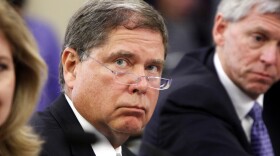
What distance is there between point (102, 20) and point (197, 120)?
1.10m

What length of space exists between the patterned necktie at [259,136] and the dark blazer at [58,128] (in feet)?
4.73

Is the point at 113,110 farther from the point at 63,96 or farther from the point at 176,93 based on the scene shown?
the point at 176,93

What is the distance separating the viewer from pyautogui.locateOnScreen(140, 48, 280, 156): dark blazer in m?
4.29

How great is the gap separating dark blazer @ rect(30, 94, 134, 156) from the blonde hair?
0.23 metres

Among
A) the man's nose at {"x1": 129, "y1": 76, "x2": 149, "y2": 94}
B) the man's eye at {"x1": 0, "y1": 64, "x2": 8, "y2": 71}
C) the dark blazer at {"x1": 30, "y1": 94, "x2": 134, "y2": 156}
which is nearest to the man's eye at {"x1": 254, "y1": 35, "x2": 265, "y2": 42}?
the man's nose at {"x1": 129, "y1": 76, "x2": 149, "y2": 94}

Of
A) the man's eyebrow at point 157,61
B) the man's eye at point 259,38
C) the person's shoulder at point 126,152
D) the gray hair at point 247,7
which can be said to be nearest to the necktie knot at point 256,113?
the man's eye at point 259,38

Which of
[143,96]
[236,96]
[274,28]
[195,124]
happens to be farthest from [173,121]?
[143,96]

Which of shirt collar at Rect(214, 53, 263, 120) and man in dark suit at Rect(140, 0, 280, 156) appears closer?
→ man in dark suit at Rect(140, 0, 280, 156)

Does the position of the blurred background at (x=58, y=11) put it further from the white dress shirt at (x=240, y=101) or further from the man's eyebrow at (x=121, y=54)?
the man's eyebrow at (x=121, y=54)

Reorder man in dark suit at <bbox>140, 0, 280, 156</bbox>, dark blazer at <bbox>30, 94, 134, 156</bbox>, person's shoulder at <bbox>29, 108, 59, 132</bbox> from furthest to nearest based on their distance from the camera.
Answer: man in dark suit at <bbox>140, 0, 280, 156</bbox>
person's shoulder at <bbox>29, 108, 59, 132</bbox>
dark blazer at <bbox>30, 94, 134, 156</bbox>

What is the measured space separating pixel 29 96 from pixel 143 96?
2.01 ft

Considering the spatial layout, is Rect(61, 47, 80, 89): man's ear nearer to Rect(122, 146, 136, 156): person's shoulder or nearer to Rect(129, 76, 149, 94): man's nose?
Rect(129, 76, 149, 94): man's nose

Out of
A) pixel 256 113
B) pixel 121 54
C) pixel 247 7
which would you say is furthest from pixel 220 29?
pixel 121 54

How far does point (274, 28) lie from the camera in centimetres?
468
